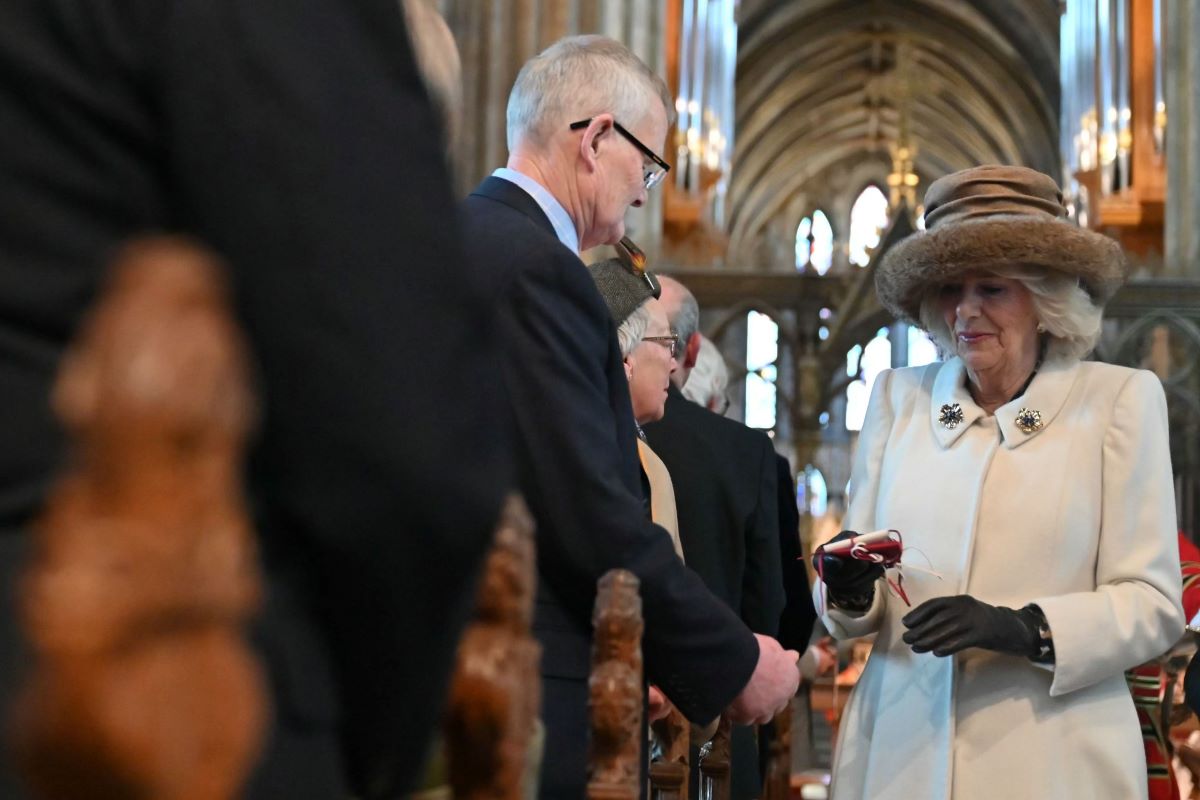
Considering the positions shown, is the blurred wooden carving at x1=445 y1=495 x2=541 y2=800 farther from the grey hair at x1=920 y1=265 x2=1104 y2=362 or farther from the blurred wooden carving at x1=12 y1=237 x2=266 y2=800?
the grey hair at x1=920 y1=265 x2=1104 y2=362

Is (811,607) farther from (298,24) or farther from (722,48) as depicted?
(722,48)

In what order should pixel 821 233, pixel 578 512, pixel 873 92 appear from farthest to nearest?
pixel 821 233 < pixel 873 92 < pixel 578 512

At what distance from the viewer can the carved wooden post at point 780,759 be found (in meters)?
3.99

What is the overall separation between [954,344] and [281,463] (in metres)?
2.24

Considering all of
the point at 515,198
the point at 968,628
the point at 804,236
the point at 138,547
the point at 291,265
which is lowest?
the point at 968,628

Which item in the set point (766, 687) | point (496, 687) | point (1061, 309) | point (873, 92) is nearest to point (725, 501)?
point (1061, 309)

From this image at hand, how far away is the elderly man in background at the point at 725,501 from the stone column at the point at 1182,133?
32.1ft

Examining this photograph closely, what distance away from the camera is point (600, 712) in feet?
4.99

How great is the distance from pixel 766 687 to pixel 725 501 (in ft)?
5.32

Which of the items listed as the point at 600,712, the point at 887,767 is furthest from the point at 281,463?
the point at 887,767

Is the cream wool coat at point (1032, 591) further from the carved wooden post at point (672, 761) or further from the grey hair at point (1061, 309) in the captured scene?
the carved wooden post at point (672, 761)

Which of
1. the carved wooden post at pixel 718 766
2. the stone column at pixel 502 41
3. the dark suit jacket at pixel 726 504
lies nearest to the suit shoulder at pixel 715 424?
the dark suit jacket at pixel 726 504

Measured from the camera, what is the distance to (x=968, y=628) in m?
2.55

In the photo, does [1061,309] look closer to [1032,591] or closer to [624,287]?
[1032,591]
